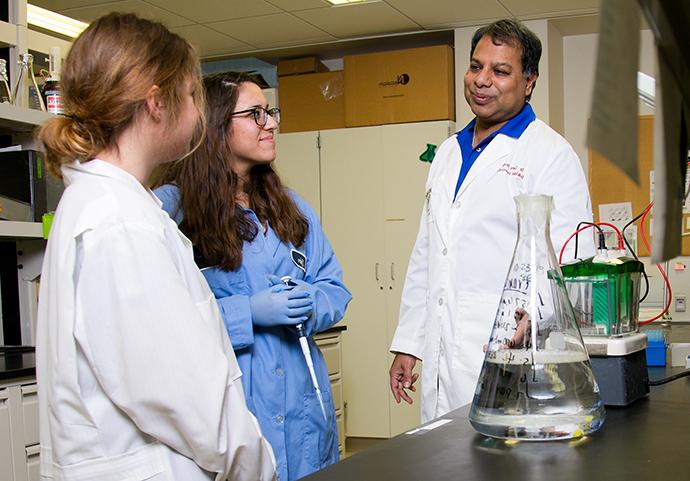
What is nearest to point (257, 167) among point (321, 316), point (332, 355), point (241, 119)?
point (241, 119)

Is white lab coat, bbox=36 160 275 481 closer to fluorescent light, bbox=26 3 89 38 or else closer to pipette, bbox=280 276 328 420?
pipette, bbox=280 276 328 420

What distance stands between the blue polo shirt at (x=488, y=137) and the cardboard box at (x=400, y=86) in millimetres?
2854

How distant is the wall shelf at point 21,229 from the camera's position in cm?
255

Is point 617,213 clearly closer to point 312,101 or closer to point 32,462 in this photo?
point 312,101

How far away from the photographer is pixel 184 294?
1.06m

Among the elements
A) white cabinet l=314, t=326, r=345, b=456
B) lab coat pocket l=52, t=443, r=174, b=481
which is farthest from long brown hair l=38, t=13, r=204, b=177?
white cabinet l=314, t=326, r=345, b=456

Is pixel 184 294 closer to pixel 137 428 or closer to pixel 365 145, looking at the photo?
pixel 137 428

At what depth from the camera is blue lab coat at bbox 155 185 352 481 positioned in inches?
62.7

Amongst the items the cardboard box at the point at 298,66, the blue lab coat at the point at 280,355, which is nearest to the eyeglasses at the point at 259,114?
the blue lab coat at the point at 280,355

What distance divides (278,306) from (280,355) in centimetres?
13

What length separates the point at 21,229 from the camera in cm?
262

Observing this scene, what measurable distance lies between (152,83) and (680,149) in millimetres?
834

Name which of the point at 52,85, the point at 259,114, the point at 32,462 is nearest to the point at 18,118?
the point at 52,85

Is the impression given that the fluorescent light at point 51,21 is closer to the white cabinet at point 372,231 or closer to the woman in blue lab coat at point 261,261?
the white cabinet at point 372,231
